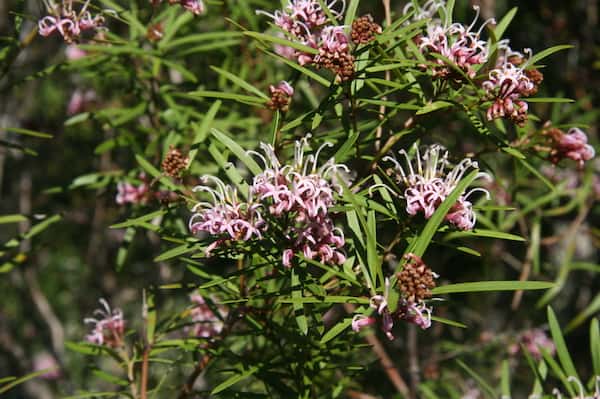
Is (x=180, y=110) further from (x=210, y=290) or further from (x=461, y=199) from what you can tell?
(x=461, y=199)

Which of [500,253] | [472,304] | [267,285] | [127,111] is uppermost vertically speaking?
[127,111]

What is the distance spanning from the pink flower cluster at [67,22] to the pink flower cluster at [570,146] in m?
0.82

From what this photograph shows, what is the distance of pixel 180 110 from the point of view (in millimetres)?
1334

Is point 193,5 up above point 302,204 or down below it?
above

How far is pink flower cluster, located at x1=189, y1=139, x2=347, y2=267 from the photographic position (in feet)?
2.53

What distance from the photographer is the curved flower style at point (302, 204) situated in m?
0.77

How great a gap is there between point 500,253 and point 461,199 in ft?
3.81

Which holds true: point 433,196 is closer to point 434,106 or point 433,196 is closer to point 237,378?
point 434,106

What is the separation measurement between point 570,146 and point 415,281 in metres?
0.49

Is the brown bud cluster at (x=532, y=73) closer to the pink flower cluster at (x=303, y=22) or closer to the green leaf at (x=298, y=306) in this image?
the pink flower cluster at (x=303, y=22)

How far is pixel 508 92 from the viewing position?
85cm

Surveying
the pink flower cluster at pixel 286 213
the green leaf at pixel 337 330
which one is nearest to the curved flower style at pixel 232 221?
the pink flower cluster at pixel 286 213

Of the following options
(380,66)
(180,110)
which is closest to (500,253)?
(180,110)

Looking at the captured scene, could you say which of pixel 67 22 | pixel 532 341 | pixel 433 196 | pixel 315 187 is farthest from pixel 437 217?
pixel 532 341
